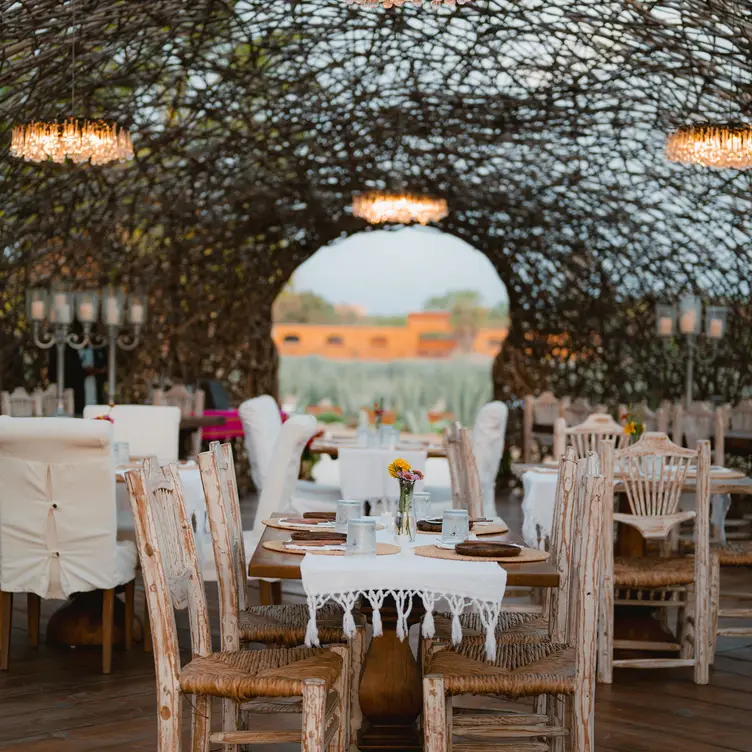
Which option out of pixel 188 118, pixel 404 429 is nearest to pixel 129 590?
pixel 188 118

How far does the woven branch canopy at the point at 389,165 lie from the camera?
26.6 feet

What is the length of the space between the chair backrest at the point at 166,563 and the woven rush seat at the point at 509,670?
2.54 ft

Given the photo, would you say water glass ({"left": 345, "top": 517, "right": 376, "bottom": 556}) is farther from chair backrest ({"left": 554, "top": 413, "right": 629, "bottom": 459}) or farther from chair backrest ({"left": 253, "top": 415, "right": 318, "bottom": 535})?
chair backrest ({"left": 554, "top": 413, "right": 629, "bottom": 459})

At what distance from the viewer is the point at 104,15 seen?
732 centimetres

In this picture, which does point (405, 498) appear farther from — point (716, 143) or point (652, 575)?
point (716, 143)

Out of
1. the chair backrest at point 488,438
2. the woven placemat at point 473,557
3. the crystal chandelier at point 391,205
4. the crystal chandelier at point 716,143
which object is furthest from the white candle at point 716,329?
the woven placemat at point 473,557

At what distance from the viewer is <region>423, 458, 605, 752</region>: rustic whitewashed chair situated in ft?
11.2

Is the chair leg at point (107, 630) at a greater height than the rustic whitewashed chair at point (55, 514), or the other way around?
the rustic whitewashed chair at point (55, 514)

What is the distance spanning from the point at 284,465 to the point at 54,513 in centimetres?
133

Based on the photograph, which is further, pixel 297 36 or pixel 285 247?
pixel 285 247

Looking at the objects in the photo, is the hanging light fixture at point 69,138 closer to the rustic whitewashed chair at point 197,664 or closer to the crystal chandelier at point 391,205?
the crystal chandelier at point 391,205

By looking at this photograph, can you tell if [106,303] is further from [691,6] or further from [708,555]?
[708,555]

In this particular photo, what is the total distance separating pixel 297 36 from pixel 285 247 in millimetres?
5136

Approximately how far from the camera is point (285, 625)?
13.5 feet
